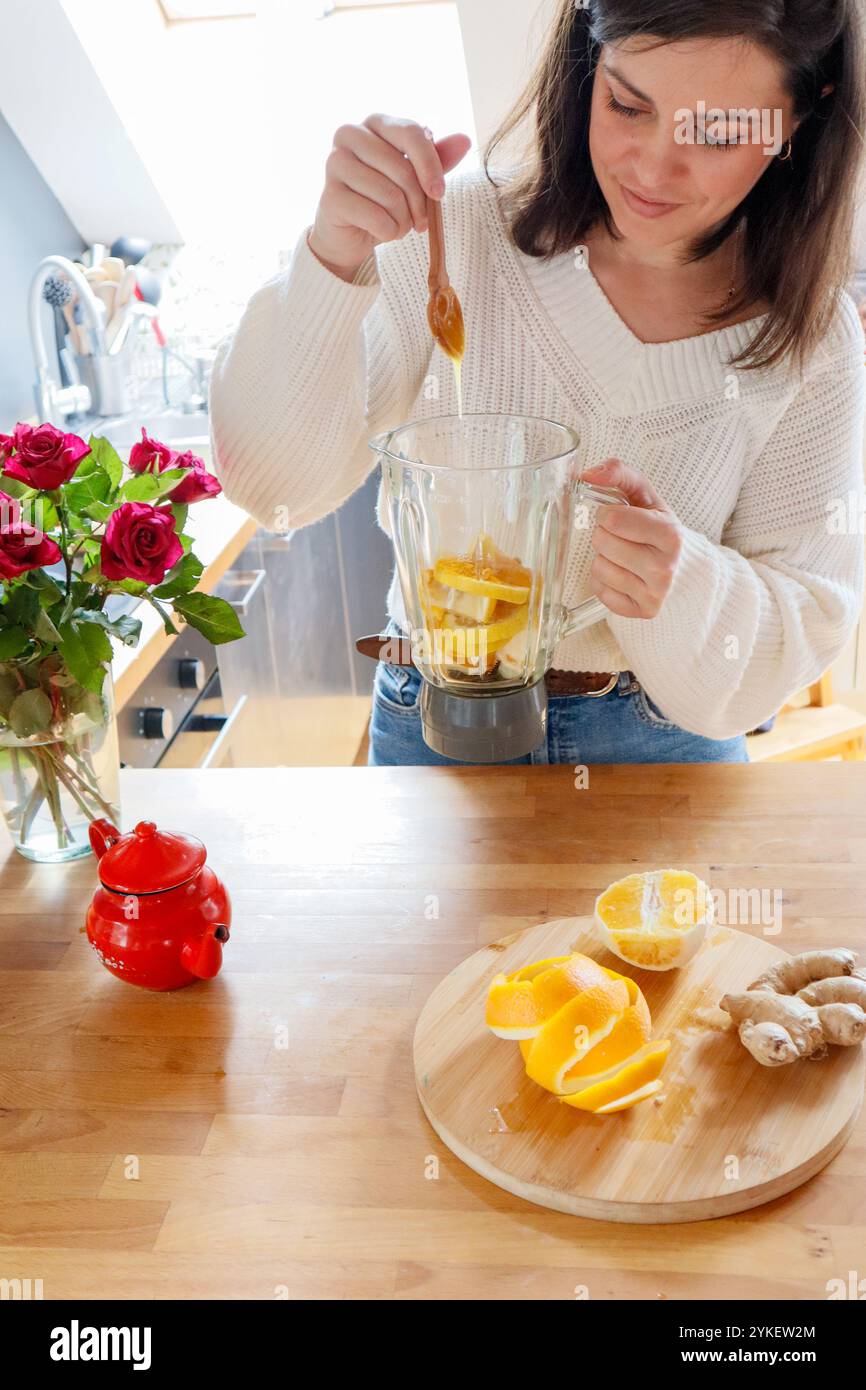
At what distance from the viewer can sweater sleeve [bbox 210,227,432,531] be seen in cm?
102

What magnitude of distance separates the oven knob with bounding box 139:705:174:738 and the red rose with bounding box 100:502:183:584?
0.74 m

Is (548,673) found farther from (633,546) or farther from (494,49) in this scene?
(494,49)

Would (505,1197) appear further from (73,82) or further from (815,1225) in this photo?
(73,82)

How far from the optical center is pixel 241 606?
2105mm

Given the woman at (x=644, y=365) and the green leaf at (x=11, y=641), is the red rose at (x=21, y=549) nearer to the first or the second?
the green leaf at (x=11, y=641)

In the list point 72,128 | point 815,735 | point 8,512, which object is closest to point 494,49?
point 72,128

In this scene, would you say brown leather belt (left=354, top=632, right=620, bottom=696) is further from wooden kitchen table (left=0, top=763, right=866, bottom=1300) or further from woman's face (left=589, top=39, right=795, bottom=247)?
woman's face (left=589, top=39, right=795, bottom=247)

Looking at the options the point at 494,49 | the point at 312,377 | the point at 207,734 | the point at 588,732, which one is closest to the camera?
the point at 312,377

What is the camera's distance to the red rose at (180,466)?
3.14ft

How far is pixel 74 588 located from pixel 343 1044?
0.39 m

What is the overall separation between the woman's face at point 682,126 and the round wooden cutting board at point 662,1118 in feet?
1.92

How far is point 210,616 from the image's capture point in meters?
0.95

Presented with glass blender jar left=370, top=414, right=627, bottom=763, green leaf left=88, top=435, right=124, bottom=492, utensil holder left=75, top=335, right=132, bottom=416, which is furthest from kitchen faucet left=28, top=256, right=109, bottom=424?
glass blender jar left=370, top=414, right=627, bottom=763
